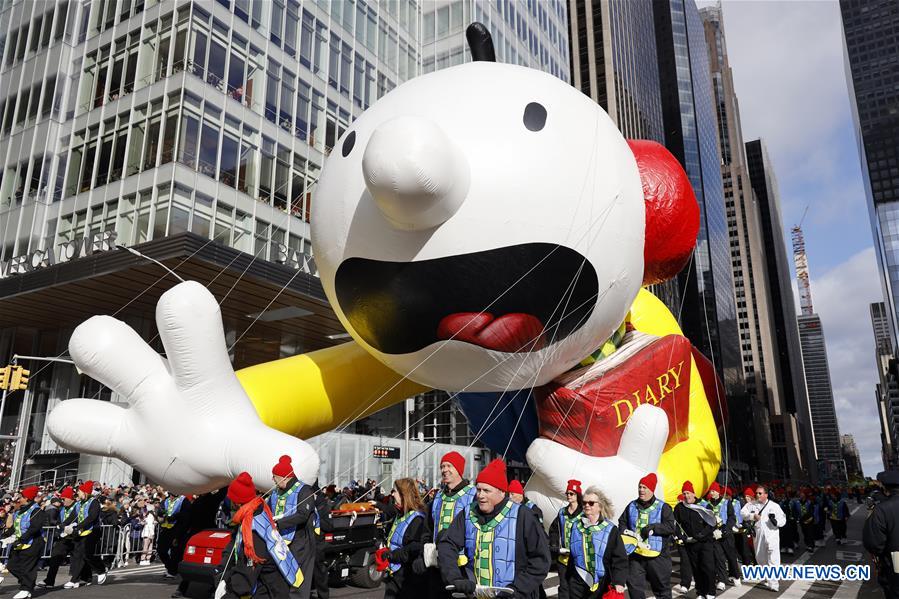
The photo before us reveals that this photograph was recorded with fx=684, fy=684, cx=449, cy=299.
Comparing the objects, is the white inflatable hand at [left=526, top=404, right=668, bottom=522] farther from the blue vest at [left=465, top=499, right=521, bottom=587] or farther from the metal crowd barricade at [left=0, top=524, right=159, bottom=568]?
the metal crowd barricade at [left=0, top=524, right=159, bottom=568]

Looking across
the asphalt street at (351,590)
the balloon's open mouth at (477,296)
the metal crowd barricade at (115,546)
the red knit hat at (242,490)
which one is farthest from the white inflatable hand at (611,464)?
the metal crowd barricade at (115,546)

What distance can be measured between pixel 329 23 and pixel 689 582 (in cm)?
2191

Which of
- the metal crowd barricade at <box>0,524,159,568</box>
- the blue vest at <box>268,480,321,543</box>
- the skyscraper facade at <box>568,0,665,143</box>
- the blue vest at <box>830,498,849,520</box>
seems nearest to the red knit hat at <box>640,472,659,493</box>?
the blue vest at <box>268,480,321,543</box>

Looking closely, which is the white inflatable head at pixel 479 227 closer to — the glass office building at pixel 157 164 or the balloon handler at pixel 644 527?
the balloon handler at pixel 644 527

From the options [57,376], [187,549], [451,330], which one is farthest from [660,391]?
[57,376]

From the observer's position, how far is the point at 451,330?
16.8 ft

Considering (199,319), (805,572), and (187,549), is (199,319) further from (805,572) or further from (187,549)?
(805,572)

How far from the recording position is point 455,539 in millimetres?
4188

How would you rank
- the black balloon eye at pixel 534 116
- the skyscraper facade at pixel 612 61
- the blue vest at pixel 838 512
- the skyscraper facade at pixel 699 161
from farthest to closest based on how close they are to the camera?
the skyscraper facade at pixel 699 161 → the skyscraper facade at pixel 612 61 → the blue vest at pixel 838 512 → the black balloon eye at pixel 534 116

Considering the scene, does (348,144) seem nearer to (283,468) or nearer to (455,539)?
(283,468)

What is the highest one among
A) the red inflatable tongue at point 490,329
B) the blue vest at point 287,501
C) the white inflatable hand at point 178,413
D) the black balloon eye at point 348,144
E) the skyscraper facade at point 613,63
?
the skyscraper facade at point 613,63

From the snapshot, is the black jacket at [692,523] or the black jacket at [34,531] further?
the black jacket at [34,531]

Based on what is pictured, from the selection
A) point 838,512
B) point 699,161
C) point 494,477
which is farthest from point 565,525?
point 699,161

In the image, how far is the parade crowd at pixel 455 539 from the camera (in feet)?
13.4
